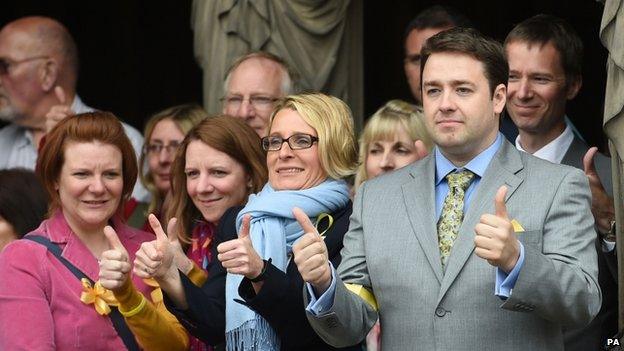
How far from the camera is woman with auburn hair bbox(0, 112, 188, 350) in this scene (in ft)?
18.8

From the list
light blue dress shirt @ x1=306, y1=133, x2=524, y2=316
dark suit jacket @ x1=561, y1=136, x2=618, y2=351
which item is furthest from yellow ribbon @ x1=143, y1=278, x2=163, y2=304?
dark suit jacket @ x1=561, y1=136, x2=618, y2=351

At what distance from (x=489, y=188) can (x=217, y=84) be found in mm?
3020

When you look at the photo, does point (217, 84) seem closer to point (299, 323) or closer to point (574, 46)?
point (574, 46)

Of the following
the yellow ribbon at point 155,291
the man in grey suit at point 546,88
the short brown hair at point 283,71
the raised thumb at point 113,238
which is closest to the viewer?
the raised thumb at point 113,238

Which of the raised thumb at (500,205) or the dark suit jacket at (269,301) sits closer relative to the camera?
the raised thumb at (500,205)

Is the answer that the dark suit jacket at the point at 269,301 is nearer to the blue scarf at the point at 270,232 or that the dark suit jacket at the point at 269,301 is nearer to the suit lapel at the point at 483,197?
the blue scarf at the point at 270,232

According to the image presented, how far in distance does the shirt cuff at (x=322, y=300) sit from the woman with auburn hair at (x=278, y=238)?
13.4 inches

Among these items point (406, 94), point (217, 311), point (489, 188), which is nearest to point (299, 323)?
point (217, 311)

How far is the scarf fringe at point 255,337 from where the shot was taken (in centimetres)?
570

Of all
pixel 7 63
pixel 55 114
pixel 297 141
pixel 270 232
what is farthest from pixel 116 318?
pixel 7 63

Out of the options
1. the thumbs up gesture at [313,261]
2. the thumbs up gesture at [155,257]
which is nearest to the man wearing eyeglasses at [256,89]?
the thumbs up gesture at [155,257]

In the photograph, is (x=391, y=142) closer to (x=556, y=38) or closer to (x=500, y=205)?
(x=556, y=38)

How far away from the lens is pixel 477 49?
5.29m

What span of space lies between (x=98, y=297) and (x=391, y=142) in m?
1.35
